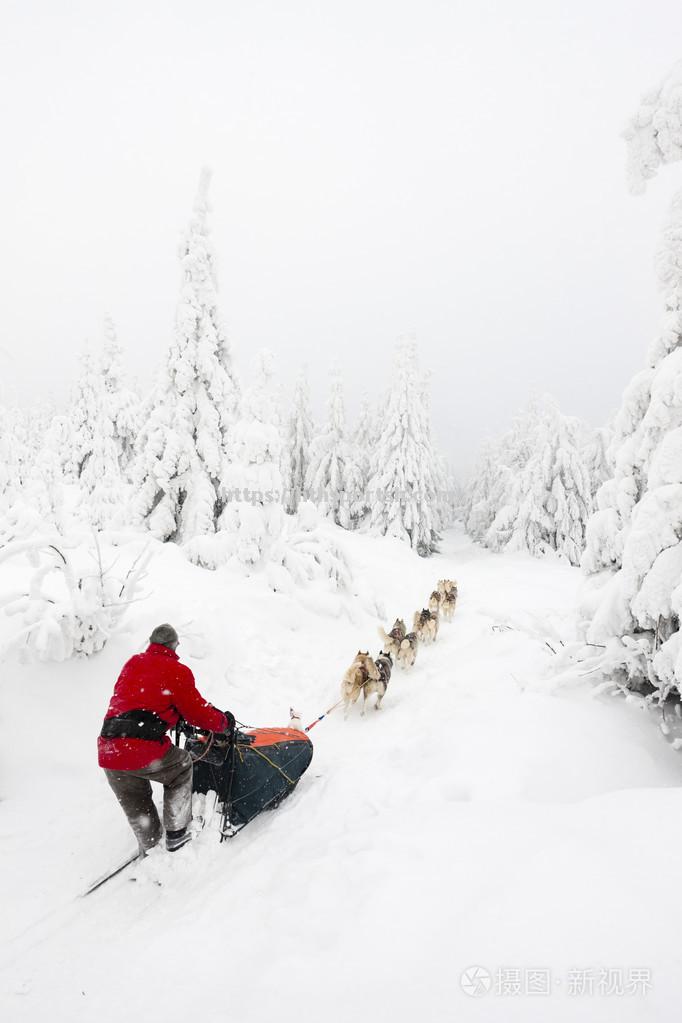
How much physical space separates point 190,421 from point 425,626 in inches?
385

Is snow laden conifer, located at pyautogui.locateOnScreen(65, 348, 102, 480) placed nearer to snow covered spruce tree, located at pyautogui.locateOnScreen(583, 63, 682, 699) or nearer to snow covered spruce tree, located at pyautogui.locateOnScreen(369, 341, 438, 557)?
A: snow covered spruce tree, located at pyautogui.locateOnScreen(369, 341, 438, 557)

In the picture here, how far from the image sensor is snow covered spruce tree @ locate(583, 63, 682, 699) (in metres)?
5.00

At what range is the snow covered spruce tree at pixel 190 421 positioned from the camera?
15.0 m

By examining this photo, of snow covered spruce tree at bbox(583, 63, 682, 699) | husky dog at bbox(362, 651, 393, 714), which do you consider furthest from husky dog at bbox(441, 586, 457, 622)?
snow covered spruce tree at bbox(583, 63, 682, 699)

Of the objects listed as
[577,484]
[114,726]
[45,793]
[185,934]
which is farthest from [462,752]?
[577,484]

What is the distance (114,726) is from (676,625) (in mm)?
5719

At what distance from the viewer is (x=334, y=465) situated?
33.5m

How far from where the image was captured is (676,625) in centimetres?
532

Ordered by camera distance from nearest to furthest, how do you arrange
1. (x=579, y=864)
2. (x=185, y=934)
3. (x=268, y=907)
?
(x=579, y=864) < (x=185, y=934) < (x=268, y=907)

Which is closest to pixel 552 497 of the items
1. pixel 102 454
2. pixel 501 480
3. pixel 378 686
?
pixel 501 480

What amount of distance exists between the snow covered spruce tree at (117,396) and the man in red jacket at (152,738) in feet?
79.3

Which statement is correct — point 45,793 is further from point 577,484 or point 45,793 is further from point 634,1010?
point 577,484

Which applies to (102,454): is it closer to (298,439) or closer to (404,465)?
(298,439)

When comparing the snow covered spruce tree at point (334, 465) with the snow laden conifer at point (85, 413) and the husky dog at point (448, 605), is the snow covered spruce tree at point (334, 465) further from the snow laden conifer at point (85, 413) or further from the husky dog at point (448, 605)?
the husky dog at point (448, 605)
